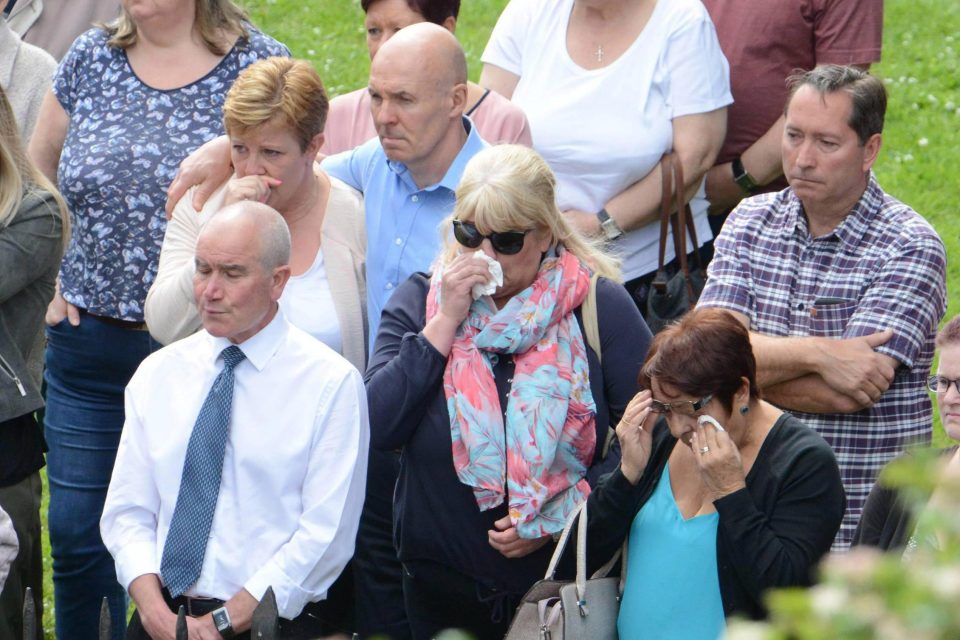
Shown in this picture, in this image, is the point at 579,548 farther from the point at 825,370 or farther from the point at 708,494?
the point at 825,370

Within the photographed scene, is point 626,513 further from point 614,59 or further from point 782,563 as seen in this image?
point 614,59

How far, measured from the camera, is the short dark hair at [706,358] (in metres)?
3.62

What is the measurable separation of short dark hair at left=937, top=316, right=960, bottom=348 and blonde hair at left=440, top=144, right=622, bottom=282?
1.03 metres

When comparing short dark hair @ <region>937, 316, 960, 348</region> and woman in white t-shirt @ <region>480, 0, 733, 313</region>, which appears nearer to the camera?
short dark hair @ <region>937, 316, 960, 348</region>

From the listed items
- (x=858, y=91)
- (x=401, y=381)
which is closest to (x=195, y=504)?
(x=401, y=381)

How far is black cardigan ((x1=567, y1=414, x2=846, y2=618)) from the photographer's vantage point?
3.49 metres

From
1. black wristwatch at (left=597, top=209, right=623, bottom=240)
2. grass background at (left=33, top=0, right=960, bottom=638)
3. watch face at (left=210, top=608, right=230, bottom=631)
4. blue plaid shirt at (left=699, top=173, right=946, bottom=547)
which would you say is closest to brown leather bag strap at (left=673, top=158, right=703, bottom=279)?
black wristwatch at (left=597, top=209, right=623, bottom=240)

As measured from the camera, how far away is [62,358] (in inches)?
203

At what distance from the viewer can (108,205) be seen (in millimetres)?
5012

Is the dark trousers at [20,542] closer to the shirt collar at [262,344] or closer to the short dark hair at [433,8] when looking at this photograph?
the shirt collar at [262,344]

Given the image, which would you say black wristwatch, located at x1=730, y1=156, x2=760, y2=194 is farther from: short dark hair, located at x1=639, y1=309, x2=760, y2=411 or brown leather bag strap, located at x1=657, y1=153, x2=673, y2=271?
short dark hair, located at x1=639, y1=309, x2=760, y2=411

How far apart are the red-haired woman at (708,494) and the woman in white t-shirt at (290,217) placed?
4.06 ft

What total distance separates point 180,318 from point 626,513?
170cm

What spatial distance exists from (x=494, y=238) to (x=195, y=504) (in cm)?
117
